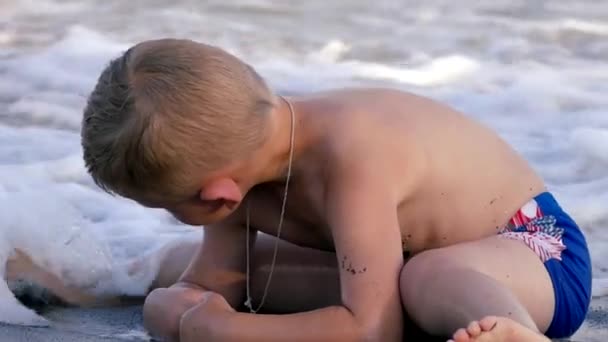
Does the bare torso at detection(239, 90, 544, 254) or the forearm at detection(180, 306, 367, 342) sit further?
the bare torso at detection(239, 90, 544, 254)

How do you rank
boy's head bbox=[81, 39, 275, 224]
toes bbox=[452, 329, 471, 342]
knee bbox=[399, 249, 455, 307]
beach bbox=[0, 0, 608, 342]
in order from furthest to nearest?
beach bbox=[0, 0, 608, 342] < knee bbox=[399, 249, 455, 307] < boy's head bbox=[81, 39, 275, 224] < toes bbox=[452, 329, 471, 342]

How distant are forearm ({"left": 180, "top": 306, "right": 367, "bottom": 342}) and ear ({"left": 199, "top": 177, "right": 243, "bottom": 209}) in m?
0.24

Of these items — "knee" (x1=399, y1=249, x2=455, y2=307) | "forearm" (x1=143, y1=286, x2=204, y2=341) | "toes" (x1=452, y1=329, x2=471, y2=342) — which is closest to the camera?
"toes" (x1=452, y1=329, x2=471, y2=342)

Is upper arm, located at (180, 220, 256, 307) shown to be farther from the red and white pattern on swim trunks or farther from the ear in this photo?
the red and white pattern on swim trunks

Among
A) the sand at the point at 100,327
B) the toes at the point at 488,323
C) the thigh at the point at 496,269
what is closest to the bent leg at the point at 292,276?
the sand at the point at 100,327

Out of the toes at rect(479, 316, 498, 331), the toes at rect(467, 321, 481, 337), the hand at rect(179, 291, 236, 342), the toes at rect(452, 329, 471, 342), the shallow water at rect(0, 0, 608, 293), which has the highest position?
the toes at rect(479, 316, 498, 331)

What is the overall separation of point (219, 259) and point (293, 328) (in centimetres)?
46

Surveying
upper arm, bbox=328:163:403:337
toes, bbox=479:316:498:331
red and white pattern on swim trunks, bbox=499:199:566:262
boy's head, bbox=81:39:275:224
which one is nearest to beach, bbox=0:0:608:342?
red and white pattern on swim trunks, bbox=499:199:566:262

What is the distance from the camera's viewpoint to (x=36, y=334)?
254 cm

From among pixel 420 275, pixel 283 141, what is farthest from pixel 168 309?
pixel 420 275

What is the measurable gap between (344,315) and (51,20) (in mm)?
5432

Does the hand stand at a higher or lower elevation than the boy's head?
lower

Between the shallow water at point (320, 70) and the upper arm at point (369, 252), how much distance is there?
928 mm

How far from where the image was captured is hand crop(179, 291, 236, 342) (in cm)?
226
